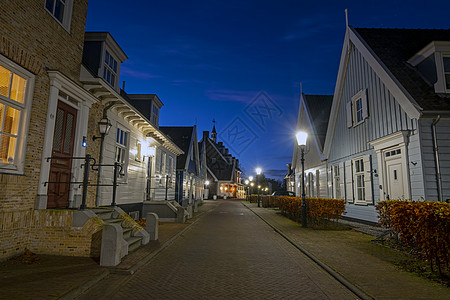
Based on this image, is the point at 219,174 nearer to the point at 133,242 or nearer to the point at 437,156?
the point at 437,156

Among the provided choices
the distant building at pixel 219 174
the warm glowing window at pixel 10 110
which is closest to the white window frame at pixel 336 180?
the warm glowing window at pixel 10 110

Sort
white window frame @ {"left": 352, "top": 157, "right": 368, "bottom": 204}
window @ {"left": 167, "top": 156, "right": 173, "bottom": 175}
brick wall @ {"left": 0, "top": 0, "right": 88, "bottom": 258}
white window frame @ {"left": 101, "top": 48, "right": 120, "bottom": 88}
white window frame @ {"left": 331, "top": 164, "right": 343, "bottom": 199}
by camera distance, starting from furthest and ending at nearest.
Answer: window @ {"left": 167, "top": 156, "right": 173, "bottom": 175} → white window frame @ {"left": 331, "top": 164, "right": 343, "bottom": 199} → white window frame @ {"left": 352, "top": 157, "right": 368, "bottom": 204} → white window frame @ {"left": 101, "top": 48, "right": 120, "bottom": 88} → brick wall @ {"left": 0, "top": 0, "right": 88, "bottom": 258}

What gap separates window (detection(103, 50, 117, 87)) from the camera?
35.3 feet

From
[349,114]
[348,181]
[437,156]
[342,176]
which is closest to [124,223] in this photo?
[437,156]

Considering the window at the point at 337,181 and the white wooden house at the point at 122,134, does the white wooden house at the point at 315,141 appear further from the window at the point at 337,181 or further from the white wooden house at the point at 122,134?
the white wooden house at the point at 122,134

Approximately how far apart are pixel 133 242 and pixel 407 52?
45.1 ft

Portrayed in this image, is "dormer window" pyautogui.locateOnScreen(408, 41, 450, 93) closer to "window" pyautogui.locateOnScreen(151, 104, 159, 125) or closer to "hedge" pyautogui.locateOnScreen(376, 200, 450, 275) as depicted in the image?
"hedge" pyautogui.locateOnScreen(376, 200, 450, 275)

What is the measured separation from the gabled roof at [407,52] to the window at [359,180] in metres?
4.47

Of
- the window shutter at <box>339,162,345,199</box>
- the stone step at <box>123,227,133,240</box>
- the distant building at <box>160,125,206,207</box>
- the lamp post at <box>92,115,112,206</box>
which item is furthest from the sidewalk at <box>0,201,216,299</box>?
the distant building at <box>160,125,206,207</box>

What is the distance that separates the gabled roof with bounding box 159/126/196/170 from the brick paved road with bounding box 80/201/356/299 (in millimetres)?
18013

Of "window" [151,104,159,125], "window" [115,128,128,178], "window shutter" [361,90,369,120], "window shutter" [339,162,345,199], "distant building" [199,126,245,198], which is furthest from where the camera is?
"distant building" [199,126,245,198]

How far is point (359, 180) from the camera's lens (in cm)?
1411

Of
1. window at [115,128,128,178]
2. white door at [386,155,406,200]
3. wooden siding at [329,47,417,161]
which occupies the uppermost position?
wooden siding at [329,47,417,161]

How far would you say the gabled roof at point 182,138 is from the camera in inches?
1040
